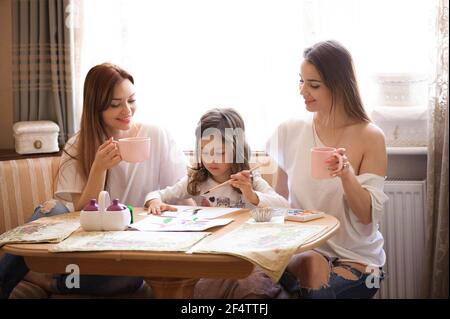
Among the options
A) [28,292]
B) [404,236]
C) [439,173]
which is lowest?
[28,292]

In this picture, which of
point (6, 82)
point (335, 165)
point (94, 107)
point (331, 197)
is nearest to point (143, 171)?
point (94, 107)

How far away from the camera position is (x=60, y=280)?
2367mm

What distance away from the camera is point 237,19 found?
9.68 feet

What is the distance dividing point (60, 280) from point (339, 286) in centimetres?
101

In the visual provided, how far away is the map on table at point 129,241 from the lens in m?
1.72

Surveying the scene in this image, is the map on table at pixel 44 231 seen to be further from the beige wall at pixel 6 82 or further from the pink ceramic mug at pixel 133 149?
the beige wall at pixel 6 82

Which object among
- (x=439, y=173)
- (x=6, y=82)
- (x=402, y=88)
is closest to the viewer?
(x=439, y=173)

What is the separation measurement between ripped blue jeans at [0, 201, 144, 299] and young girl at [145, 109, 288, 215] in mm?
294

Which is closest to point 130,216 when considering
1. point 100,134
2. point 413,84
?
point 100,134

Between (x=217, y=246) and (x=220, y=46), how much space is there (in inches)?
58.3

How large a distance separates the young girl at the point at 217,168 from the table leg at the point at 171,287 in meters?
0.48

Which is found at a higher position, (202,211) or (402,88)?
(402,88)

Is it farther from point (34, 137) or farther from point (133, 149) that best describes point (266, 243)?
point (34, 137)
